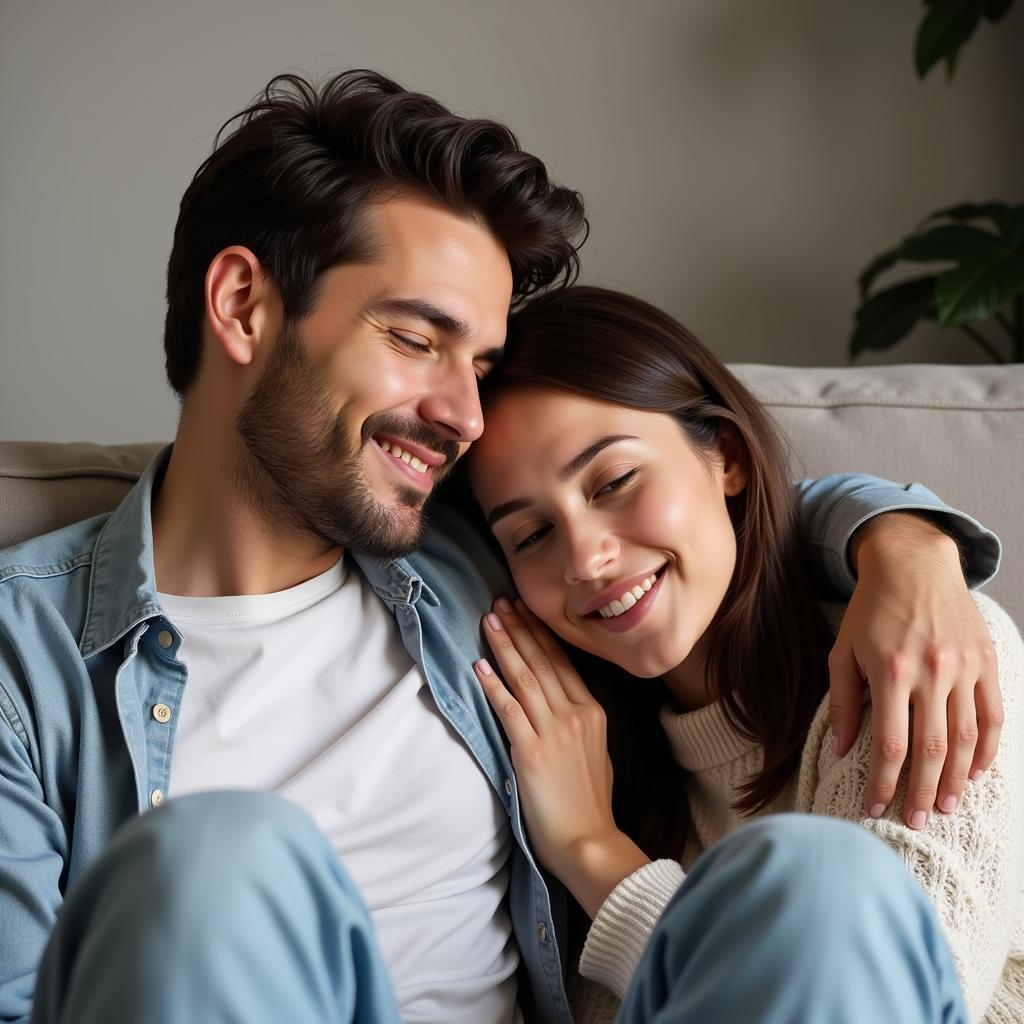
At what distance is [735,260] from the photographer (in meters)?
2.82

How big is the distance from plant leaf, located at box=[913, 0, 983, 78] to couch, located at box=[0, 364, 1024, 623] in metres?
1.12

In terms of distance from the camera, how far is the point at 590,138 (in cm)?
270

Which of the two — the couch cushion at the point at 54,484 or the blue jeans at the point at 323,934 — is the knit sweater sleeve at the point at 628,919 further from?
the couch cushion at the point at 54,484

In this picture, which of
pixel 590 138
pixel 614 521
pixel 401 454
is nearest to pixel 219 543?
pixel 401 454

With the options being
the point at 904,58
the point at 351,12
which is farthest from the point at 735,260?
the point at 351,12

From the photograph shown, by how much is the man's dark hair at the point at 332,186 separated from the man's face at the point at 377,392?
0.04 m

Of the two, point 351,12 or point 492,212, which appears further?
point 351,12

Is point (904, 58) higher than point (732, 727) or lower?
higher

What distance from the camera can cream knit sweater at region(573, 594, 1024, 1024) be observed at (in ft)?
3.43

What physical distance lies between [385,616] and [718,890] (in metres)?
0.70

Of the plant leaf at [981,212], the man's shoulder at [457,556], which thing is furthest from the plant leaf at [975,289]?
the man's shoulder at [457,556]

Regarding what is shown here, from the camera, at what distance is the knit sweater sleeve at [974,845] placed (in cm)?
104

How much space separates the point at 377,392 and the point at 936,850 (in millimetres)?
753

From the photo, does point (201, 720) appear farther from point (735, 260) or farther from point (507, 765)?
point (735, 260)
